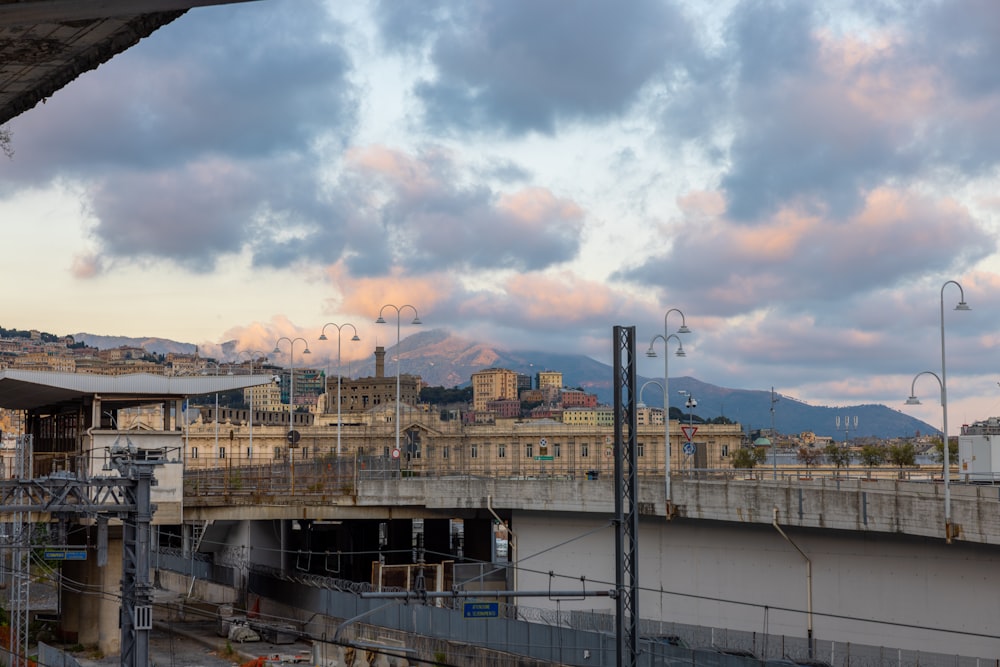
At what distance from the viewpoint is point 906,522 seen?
33.7m

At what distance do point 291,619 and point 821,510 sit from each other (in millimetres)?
25615

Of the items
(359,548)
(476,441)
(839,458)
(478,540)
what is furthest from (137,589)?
(476,441)

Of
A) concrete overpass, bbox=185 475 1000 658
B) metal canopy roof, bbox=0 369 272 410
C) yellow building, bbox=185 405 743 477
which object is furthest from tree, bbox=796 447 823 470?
metal canopy roof, bbox=0 369 272 410

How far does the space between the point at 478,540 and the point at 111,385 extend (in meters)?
20.2

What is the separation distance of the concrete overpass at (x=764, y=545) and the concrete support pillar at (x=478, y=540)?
442 cm

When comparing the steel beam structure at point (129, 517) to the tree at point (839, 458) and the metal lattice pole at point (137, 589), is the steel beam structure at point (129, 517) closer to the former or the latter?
the metal lattice pole at point (137, 589)

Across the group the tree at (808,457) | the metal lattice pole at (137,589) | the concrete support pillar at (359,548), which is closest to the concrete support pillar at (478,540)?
the concrete support pillar at (359,548)

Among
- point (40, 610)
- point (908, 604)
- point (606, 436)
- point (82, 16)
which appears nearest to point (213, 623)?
point (40, 610)

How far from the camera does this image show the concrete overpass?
33.1 metres

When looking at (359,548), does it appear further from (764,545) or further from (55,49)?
(55,49)

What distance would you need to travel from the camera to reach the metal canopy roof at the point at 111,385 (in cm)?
4238

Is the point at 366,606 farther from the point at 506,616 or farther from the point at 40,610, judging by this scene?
the point at 40,610

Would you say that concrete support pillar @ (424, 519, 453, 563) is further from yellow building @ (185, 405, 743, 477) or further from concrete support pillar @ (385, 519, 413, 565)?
yellow building @ (185, 405, 743, 477)

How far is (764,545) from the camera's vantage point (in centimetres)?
3938
